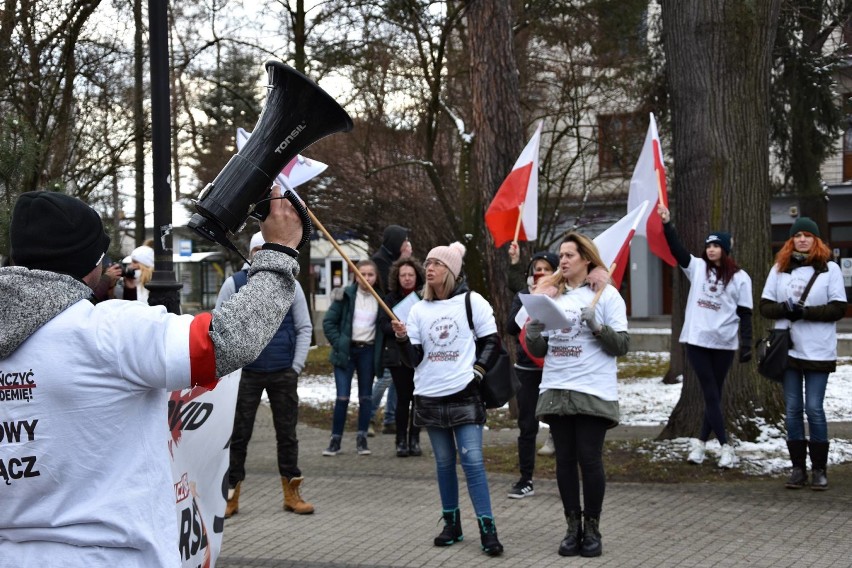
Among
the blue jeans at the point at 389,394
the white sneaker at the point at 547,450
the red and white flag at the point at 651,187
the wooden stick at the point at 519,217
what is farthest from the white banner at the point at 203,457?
the blue jeans at the point at 389,394

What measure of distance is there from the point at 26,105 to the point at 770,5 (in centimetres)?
679

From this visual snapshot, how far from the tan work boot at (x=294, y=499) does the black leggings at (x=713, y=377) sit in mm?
3111

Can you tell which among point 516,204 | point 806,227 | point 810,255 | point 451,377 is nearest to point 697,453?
point 810,255

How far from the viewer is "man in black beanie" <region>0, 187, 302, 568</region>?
2445 millimetres

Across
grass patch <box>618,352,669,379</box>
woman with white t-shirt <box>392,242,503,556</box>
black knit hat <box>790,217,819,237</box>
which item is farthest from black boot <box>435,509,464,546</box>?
grass patch <box>618,352,669,379</box>

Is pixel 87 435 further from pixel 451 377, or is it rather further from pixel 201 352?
pixel 451 377

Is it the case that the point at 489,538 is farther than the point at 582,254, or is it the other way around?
the point at 582,254

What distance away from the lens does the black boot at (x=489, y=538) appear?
6.34 m

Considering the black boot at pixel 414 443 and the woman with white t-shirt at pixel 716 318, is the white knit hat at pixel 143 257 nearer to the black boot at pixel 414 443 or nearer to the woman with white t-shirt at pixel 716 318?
the black boot at pixel 414 443

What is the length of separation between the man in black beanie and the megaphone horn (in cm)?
22

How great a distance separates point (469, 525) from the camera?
7211 millimetres

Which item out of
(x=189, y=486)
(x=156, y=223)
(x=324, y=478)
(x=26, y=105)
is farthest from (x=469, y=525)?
(x=26, y=105)

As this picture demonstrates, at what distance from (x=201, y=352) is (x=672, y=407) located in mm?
10886

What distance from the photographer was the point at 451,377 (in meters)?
6.59
